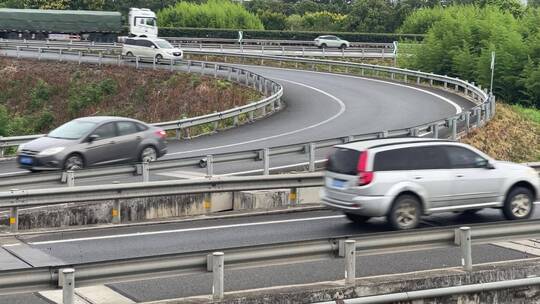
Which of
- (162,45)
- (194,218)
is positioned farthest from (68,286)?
(162,45)

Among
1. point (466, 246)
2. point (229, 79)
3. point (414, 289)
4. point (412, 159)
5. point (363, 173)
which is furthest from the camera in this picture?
point (229, 79)

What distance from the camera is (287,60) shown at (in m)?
61.7

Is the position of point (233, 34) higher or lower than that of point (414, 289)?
higher

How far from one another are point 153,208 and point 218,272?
26.3ft

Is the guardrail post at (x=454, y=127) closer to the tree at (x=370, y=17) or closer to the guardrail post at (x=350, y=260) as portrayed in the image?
the guardrail post at (x=350, y=260)

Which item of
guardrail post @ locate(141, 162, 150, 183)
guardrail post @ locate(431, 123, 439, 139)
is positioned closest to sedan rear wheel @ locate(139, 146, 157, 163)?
guardrail post @ locate(141, 162, 150, 183)

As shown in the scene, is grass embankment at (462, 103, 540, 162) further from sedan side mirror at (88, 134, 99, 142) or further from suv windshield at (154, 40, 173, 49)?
suv windshield at (154, 40, 173, 49)

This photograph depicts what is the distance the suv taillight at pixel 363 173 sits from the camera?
15338 millimetres

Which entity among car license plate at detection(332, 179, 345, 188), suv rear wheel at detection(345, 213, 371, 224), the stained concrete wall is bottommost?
suv rear wheel at detection(345, 213, 371, 224)

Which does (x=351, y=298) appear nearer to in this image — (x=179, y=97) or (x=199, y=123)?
(x=199, y=123)

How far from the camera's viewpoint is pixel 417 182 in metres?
15.6

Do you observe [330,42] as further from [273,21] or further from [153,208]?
[153,208]

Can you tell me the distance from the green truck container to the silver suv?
66.7 meters

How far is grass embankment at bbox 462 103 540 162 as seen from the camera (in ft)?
96.7
